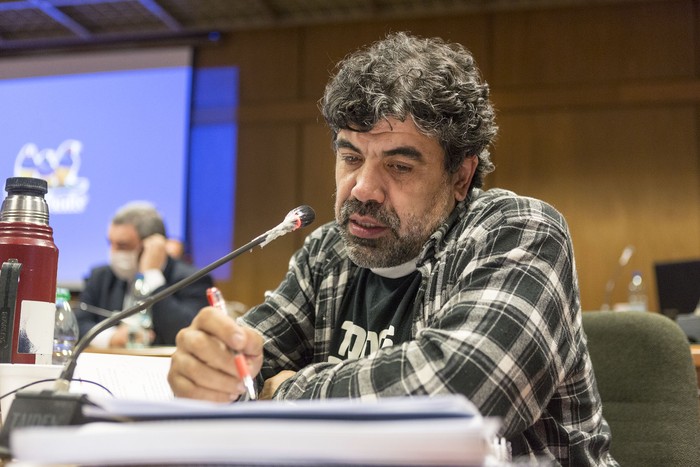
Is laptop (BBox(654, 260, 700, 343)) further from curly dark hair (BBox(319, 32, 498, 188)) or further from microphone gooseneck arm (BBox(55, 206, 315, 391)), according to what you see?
microphone gooseneck arm (BBox(55, 206, 315, 391))

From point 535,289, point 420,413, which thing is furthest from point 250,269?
point 420,413

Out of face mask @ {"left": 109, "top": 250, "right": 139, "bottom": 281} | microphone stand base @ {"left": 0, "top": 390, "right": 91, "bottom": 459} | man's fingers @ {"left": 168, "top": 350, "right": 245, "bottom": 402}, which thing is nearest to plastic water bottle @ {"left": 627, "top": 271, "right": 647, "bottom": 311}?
face mask @ {"left": 109, "top": 250, "right": 139, "bottom": 281}

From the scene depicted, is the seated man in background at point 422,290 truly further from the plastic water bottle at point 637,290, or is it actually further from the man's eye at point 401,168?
the plastic water bottle at point 637,290

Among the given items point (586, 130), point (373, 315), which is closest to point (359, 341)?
point (373, 315)

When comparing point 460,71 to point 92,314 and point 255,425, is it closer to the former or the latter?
point 255,425

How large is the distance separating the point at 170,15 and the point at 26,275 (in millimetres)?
5161

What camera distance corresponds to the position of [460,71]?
154 cm

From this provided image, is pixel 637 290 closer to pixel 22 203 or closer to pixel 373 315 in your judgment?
pixel 373 315

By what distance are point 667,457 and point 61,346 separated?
1800 mm

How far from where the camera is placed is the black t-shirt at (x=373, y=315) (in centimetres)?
144

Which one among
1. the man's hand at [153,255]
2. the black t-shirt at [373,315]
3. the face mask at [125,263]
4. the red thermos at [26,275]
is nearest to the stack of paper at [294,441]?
the red thermos at [26,275]

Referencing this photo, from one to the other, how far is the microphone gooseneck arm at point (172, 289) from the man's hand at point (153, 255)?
2.95 meters

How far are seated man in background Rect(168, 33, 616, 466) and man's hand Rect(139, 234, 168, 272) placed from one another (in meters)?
2.54

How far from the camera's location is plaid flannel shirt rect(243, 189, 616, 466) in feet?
3.38
